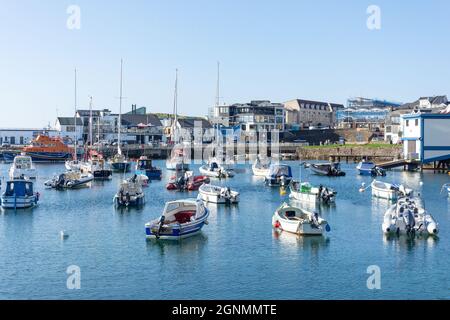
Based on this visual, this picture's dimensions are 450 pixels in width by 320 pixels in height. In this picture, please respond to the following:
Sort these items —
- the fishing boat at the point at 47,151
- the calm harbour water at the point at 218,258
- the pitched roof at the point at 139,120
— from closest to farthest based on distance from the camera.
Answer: the calm harbour water at the point at 218,258 < the fishing boat at the point at 47,151 < the pitched roof at the point at 139,120

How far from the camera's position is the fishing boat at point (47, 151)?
327 ft

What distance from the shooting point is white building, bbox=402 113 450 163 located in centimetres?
7456

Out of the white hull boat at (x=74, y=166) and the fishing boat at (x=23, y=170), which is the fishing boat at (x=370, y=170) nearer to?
the white hull boat at (x=74, y=166)

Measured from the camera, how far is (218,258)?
87.9 ft

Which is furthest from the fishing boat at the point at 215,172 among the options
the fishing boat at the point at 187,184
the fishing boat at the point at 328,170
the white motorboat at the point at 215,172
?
the fishing boat at the point at 187,184

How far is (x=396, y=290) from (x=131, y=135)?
11427 cm

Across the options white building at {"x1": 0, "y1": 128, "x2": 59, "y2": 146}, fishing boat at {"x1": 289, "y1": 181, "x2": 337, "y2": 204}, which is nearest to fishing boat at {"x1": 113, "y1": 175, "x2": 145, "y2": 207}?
fishing boat at {"x1": 289, "y1": 181, "x2": 337, "y2": 204}

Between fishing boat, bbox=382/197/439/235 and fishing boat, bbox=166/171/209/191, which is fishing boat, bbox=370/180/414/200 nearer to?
fishing boat, bbox=382/197/439/235

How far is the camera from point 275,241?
99.6ft

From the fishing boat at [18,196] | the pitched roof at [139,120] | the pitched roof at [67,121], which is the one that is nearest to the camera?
the fishing boat at [18,196]

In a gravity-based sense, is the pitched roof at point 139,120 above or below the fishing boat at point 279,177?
above

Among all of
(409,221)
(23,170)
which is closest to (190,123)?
(23,170)

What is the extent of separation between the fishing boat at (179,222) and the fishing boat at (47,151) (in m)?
71.4
